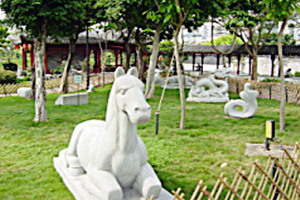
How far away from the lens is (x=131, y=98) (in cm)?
353

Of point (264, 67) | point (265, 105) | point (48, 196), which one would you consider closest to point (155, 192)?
point (48, 196)

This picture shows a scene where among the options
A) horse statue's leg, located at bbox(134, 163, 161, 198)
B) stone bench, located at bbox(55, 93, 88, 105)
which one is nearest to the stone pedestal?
horse statue's leg, located at bbox(134, 163, 161, 198)

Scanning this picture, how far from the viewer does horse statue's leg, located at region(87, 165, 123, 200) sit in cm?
387

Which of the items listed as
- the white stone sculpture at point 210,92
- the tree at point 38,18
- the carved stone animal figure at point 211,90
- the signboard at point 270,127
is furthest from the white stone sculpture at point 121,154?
the carved stone animal figure at point 211,90

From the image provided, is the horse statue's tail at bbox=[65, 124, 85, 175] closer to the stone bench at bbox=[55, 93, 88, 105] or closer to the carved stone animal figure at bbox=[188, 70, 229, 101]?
the stone bench at bbox=[55, 93, 88, 105]

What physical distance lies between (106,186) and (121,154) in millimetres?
424

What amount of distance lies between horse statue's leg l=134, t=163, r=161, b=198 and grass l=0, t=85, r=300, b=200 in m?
1.26

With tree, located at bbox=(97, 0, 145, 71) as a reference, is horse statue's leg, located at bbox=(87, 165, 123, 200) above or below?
below

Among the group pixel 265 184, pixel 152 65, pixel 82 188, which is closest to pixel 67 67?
pixel 152 65

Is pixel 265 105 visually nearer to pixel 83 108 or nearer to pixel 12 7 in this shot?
pixel 83 108

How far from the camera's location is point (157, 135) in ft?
29.4

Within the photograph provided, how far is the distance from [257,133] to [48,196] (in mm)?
6413

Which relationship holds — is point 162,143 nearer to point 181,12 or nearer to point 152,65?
point 181,12

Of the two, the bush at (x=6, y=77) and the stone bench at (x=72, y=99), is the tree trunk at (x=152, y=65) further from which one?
the bush at (x=6, y=77)
